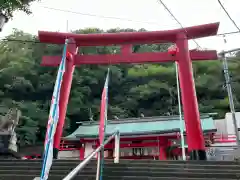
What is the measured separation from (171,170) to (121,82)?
2334 centimetres

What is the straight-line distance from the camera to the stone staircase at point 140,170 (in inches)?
194

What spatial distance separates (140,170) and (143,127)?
33.4 feet

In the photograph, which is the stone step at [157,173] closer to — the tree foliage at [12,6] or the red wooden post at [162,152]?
the tree foliage at [12,6]

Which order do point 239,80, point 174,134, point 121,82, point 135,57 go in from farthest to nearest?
1. point 121,82
2. point 239,80
3. point 174,134
4. point 135,57

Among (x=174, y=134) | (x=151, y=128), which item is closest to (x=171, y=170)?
(x=174, y=134)

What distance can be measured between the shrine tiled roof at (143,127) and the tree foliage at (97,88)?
19.3 ft

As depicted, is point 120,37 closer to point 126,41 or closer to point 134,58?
point 126,41

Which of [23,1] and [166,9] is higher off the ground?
[166,9]

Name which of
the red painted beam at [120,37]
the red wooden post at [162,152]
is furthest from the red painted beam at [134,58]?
the red wooden post at [162,152]

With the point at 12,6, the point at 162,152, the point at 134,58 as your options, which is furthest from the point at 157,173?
the point at 162,152

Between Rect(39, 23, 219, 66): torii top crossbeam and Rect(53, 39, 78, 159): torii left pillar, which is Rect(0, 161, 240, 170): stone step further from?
Rect(39, 23, 219, 66): torii top crossbeam

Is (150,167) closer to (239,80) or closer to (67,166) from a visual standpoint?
(67,166)

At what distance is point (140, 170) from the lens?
209 inches

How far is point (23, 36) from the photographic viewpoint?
105ft
